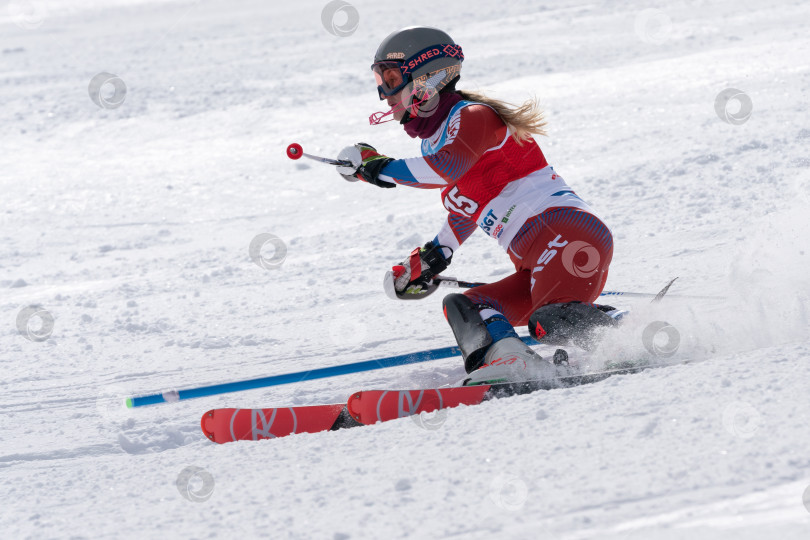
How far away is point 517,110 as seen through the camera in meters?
4.12

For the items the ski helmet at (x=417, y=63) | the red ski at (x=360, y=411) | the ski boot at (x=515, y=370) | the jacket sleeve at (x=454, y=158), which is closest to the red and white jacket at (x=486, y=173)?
the jacket sleeve at (x=454, y=158)

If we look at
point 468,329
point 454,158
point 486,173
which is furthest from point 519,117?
point 468,329

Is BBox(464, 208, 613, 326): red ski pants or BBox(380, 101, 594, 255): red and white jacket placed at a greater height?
BBox(380, 101, 594, 255): red and white jacket

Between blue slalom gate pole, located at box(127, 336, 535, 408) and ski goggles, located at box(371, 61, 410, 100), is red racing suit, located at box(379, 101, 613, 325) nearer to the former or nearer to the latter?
ski goggles, located at box(371, 61, 410, 100)

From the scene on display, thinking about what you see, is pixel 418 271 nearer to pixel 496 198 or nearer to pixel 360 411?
pixel 496 198

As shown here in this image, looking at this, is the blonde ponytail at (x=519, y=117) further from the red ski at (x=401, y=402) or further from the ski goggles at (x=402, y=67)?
the red ski at (x=401, y=402)

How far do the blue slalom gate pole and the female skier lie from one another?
34 cm

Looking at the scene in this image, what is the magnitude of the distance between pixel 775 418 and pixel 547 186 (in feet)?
5.66

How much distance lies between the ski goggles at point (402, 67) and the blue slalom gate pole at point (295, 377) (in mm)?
1311

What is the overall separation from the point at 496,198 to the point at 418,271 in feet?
2.29

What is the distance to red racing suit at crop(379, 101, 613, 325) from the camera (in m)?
3.97

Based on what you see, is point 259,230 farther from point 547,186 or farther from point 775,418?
point 775,418

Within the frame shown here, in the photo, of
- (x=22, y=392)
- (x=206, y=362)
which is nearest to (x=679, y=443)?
(x=206, y=362)

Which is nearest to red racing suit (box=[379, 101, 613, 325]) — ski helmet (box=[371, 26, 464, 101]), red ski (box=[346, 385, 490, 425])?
ski helmet (box=[371, 26, 464, 101])
